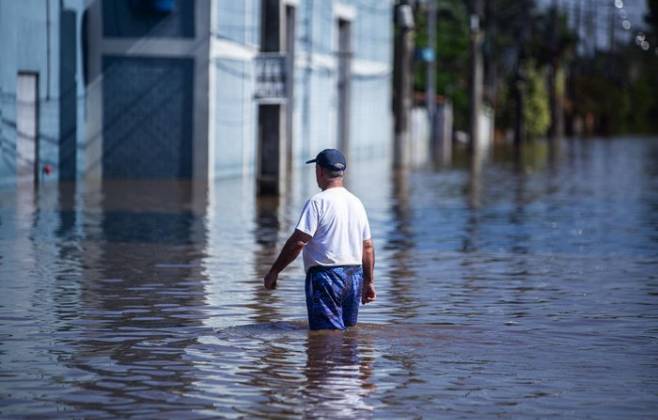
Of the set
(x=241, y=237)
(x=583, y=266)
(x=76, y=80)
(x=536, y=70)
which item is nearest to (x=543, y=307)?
(x=583, y=266)

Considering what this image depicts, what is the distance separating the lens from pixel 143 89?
127 ft

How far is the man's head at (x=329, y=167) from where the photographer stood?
1288 centimetres

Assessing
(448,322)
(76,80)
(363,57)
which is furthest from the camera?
(363,57)

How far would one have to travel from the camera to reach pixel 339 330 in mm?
13359

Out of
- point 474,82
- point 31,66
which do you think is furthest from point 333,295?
point 474,82

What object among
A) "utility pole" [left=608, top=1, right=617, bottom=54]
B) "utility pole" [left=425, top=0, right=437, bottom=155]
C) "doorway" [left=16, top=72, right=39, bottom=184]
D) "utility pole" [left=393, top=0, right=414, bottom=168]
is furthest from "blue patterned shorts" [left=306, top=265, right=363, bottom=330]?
"utility pole" [left=608, top=1, right=617, bottom=54]

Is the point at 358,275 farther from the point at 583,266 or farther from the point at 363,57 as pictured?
the point at 363,57

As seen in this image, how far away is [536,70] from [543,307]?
99.0 metres

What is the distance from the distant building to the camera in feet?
108

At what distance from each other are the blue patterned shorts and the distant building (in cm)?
1831

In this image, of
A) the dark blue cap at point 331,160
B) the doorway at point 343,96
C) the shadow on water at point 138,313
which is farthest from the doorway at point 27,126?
the doorway at point 343,96

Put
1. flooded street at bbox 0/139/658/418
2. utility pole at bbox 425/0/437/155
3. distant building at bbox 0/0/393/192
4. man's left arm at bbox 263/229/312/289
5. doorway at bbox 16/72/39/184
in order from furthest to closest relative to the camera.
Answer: utility pole at bbox 425/0/437/155 → doorway at bbox 16/72/39/184 → distant building at bbox 0/0/393/192 → man's left arm at bbox 263/229/312/289 → flooded street at bbox 0/139/658/418

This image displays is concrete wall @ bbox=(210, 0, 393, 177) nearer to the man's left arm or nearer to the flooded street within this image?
the flooded street

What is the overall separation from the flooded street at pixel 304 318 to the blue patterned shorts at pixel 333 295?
16 cm
